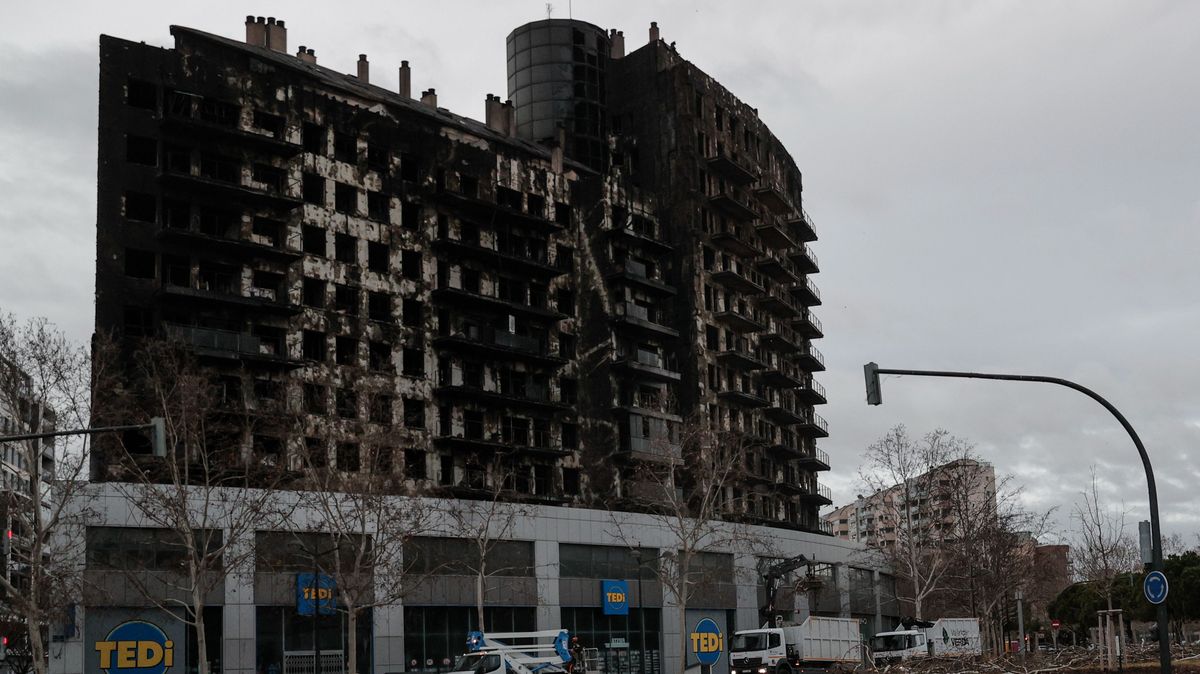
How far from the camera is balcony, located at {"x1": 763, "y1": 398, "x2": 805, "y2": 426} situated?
97419 millimetres

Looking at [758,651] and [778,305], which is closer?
[758,651]

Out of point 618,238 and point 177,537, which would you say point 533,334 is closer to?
point 618,238

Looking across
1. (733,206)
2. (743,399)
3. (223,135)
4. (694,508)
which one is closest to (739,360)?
(743,399)

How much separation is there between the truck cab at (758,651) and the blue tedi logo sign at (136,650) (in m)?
24.3

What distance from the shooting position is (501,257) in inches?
3061

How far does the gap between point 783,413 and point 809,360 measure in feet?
30.9

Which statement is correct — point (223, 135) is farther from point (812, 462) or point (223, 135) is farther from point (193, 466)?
point (812, 462)

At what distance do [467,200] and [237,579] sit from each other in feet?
90.3

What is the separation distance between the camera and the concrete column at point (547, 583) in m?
69.4

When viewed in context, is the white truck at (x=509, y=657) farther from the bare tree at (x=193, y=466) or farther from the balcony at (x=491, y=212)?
the balcony at (x=491, y=212)

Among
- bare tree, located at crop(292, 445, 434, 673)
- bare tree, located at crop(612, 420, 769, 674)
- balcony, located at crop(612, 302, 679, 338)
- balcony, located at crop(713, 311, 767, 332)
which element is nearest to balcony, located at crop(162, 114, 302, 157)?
bare tree, located at crop(292, 445, 434, 673)

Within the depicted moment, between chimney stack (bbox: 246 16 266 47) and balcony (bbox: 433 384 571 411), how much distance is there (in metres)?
22.3

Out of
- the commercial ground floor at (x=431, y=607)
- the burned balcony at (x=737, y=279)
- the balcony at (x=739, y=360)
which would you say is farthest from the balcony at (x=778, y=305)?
the commercial ground floor at (x=431, y=607)

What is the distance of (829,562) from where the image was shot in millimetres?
95438
